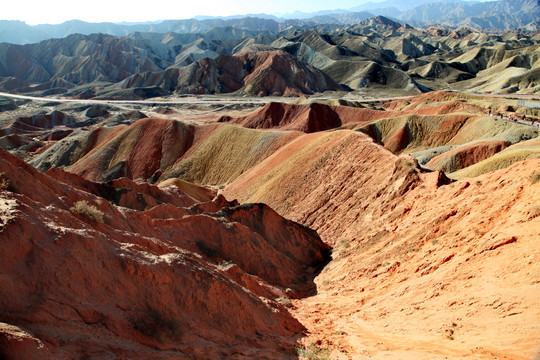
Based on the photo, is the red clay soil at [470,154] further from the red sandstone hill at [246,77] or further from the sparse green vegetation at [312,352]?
the red sandstone hill at [246,77]

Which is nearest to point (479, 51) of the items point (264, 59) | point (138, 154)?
point (264, 59)

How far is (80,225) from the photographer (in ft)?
33.2

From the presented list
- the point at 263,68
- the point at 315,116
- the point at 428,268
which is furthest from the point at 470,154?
the point at 263,68

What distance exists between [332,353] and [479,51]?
147 m

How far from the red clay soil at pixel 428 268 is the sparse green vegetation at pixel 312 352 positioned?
0.35 m

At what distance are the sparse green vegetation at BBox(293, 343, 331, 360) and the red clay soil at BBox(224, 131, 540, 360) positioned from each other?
35 cm

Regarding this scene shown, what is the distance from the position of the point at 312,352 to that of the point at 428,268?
535 cm

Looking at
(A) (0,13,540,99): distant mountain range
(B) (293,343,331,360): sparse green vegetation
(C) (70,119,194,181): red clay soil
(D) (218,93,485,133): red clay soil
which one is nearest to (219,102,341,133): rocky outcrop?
(D) (218,93,485,133): red clay soil

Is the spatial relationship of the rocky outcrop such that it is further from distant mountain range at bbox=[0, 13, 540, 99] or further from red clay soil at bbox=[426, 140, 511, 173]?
distant mountain range at bbox=[0, 13, 540, 99]

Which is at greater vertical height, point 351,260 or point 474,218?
point 474,218

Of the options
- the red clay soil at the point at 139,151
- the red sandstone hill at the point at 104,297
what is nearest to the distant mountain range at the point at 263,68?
the red clay soil at the point at 139,151

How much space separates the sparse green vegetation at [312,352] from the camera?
910cm

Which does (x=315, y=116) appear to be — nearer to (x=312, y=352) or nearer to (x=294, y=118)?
(x=294, y=118)

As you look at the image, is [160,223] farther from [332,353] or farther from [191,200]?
[191,200]
